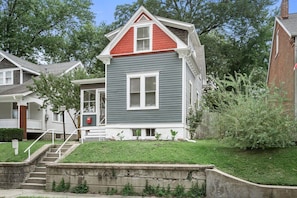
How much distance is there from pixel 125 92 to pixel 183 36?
13.2ft

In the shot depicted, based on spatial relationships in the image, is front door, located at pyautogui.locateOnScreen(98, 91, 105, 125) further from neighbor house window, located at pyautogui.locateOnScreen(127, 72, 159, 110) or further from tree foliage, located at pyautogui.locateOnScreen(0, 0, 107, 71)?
tree foliage, located at pyautogui.locateOnScreen(0, 0, 107, 71)

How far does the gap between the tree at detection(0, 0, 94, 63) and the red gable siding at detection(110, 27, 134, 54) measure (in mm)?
24449

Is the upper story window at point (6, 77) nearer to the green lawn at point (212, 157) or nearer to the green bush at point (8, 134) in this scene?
the green bush at point (8, 134)

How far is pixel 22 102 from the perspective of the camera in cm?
2212

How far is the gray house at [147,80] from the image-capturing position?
14.6 metres

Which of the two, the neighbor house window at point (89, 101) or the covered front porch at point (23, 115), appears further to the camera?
the covered front porch at point (23, 115)

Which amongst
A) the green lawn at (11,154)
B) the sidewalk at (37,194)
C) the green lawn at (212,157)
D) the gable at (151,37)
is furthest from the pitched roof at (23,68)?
the sidewalk at (37,194)

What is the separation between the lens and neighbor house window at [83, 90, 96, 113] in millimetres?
17047

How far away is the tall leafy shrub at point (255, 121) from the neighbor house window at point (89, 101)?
27.1 ft

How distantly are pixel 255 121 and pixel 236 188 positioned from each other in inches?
91.1

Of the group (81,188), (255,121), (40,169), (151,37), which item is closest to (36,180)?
(40,169)

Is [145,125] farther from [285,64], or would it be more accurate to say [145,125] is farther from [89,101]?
[285,64]

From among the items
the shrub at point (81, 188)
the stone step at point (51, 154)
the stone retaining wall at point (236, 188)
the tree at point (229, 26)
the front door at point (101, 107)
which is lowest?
the shrub at point (81, 188)

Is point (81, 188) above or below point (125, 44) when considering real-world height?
below
